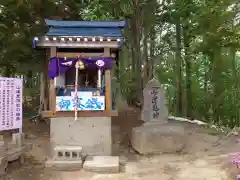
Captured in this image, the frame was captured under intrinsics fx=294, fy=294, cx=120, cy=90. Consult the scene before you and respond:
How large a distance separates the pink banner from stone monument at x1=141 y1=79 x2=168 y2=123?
4320 mm

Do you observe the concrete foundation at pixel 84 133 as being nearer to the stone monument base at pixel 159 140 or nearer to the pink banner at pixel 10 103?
the stone monument base at pixel 159 140

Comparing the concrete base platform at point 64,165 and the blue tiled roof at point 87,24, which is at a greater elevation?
the blue tiled roof at point 87,24

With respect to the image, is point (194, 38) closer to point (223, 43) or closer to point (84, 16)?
point (223, 43)

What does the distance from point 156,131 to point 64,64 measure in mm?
3673

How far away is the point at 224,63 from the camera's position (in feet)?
51.7


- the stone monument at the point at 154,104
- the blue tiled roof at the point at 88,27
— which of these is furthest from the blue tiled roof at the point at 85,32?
the stone monument at the point at 154,104

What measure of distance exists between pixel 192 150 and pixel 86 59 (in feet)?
15.3

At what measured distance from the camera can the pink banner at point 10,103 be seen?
286 inches

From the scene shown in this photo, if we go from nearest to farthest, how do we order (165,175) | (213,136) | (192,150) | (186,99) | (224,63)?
1. (165,175)
2. (192,150)
3. (213,136)
4. (224,63)
5. (186,99)

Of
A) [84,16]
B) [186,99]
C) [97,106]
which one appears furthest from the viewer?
[186,99]

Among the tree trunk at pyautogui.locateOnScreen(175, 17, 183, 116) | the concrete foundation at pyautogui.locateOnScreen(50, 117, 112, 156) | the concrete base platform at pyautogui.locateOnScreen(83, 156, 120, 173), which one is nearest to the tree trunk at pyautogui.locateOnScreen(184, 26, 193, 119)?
the tree trunk at pyautogui.locateOnScreen(175, 17, 183, 116)

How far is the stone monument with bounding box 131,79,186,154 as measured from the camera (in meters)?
9.64

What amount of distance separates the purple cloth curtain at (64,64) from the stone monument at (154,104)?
2.03 meters

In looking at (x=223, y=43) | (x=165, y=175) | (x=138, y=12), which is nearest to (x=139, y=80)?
(x=138, y=12)
